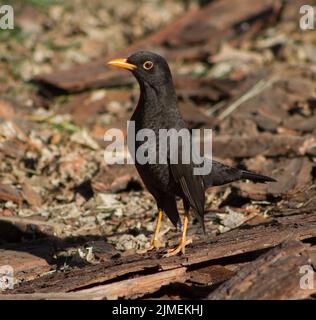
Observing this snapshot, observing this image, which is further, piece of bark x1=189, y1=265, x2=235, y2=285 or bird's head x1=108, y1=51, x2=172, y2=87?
bird's head x1=108, y1=51, x2=172, y2=87

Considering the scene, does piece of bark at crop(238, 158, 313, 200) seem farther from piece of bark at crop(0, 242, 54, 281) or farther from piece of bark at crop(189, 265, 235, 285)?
piece of bark at crop(0, 242, 54, 281)

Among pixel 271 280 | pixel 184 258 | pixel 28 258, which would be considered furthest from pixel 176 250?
pixel 28 258

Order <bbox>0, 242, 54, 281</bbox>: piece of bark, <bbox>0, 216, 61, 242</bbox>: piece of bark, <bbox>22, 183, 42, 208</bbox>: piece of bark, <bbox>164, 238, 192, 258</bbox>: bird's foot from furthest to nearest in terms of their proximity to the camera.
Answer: <bbox>22, 183, 42, 208</bbox>: piece of bark, <bbox>0, 216, 61, 242</bbox>: piece of bark, <bbox>0, 242, 54, 281</bbox>: piece of bark, <bbox>164, 238, 192, 258</bbox>: bird's foot

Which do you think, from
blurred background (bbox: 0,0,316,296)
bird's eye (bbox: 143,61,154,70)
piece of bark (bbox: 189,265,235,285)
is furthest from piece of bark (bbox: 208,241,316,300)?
bird's eye (bbox: 143,61,154,70)

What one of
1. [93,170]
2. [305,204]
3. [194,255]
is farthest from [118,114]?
[194,255]

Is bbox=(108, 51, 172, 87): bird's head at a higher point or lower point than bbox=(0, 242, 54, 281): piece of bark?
higher

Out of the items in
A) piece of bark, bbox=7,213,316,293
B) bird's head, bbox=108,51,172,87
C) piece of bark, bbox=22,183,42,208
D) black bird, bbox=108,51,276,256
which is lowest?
piece of bark, bbox=7,213,316,293

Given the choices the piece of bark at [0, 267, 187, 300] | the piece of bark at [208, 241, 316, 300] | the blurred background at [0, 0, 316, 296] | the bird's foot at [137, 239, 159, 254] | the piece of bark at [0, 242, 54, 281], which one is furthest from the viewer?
the blurred background at [0, 0, 316, 296]

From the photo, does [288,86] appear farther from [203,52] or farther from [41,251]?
[41,251]
